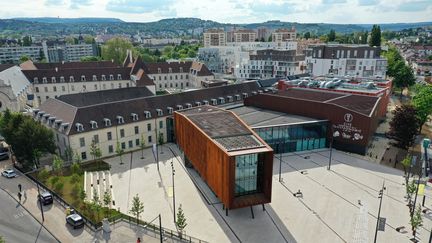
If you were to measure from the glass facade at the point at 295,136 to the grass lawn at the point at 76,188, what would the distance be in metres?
27.8

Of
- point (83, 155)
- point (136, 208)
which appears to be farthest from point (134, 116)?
point (136, 208)

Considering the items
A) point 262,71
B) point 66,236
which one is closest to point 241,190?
point 66,236

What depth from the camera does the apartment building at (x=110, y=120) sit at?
51375 mm

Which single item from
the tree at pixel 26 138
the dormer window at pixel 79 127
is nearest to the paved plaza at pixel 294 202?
the dormer window at pixel 79 127

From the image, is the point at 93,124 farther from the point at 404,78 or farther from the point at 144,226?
the point at 404,78

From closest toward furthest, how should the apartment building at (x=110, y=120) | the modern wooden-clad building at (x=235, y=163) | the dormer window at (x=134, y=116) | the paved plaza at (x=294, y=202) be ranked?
the paved plaza at (x=294, y=202) < the modern wooden-clad building at (x=235, y=163) < the apartment building at (x=110, y=120) < the dormer window at (x=134, y=116)

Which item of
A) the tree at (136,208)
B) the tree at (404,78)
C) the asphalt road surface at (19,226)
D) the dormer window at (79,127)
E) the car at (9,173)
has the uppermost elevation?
the tree at (404,78)

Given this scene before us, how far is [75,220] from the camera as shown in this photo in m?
32.9

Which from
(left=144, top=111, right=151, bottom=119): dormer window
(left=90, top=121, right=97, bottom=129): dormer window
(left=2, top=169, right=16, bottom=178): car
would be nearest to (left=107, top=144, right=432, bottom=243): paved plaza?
(left=90, top=121, right=97, bottom=129): dormer window

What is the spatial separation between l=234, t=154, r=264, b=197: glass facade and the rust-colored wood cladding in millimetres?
27158

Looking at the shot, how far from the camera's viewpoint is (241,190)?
1419 inches

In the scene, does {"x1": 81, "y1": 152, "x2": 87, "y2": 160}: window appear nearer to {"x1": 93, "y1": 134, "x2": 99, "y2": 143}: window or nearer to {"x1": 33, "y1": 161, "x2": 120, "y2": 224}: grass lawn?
{"x1": 33, "y1": 161, "x2": 120, "y2": 224}: grass lawn

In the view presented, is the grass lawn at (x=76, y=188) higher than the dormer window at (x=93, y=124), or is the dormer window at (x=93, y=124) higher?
the dormer window at (x=93, y=124)

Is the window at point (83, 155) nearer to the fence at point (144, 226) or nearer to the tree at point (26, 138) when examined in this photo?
the tree at point (26, 138)
